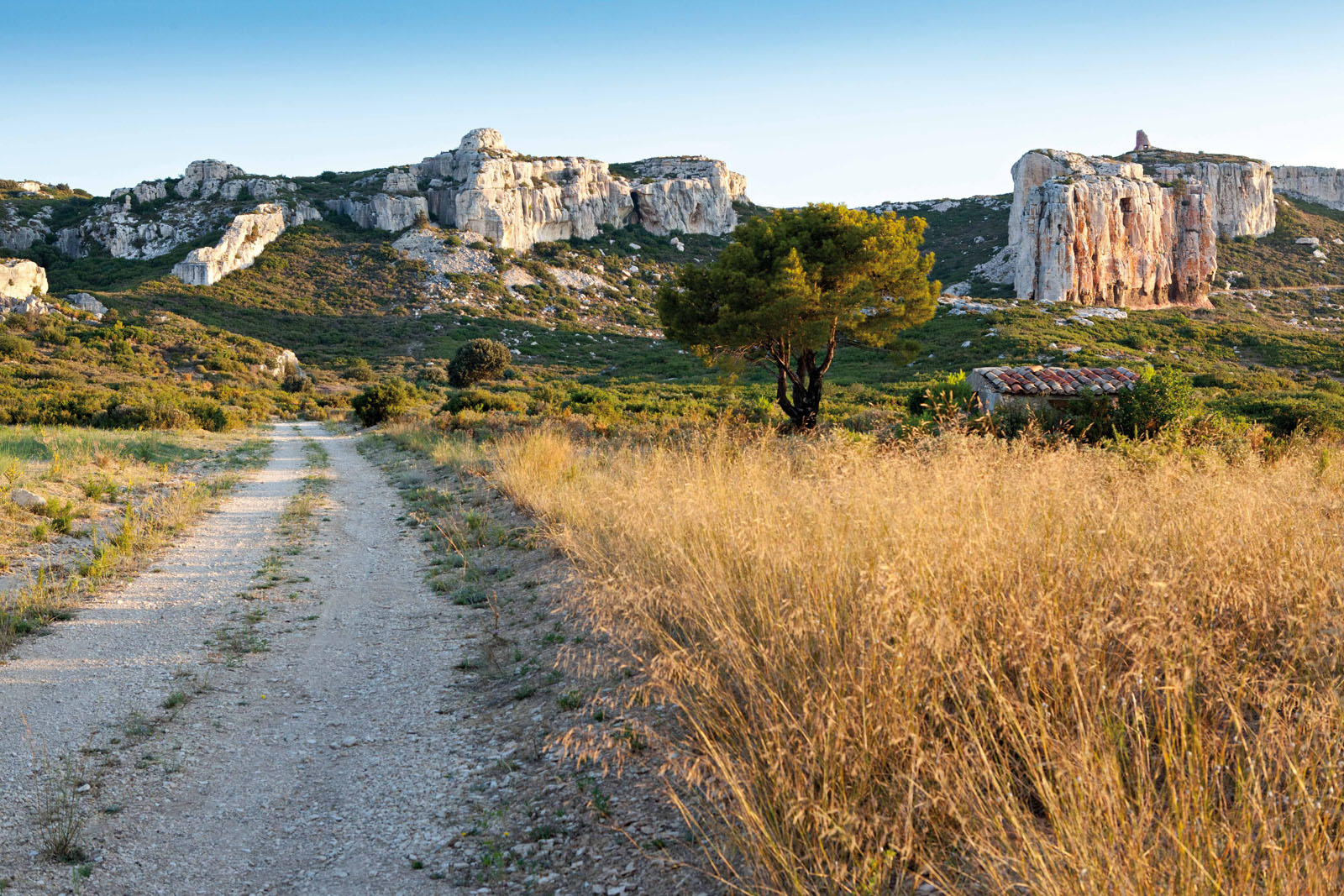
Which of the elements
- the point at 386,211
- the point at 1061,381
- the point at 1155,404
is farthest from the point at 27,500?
the point at 386,211

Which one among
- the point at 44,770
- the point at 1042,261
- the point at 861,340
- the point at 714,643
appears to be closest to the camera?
the point at 714,643

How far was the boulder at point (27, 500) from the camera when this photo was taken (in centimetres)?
888

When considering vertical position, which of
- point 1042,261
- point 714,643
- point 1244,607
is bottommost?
point 714,643

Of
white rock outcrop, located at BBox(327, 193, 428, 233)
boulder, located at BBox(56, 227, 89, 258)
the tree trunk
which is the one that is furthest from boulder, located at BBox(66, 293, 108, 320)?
the tree trunk

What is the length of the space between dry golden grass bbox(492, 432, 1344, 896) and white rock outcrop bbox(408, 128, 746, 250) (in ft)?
281

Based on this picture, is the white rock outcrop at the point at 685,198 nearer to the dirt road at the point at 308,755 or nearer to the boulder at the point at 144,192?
the boulder at the point at 144,192

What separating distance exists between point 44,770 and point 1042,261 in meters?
73.2

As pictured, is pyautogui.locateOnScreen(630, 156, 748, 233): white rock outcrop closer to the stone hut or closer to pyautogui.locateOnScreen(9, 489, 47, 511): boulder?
the stone hut

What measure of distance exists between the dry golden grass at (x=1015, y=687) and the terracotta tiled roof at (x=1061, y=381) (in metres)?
10.3

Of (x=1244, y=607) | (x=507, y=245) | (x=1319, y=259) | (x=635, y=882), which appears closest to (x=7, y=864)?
(x=635, y=882)

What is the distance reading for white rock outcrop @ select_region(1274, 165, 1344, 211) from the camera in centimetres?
9975

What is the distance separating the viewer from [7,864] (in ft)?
9.41

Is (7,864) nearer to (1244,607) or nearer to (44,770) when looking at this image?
(44,770)

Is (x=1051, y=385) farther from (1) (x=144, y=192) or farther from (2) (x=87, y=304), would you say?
(1) (x=144, y=192)
